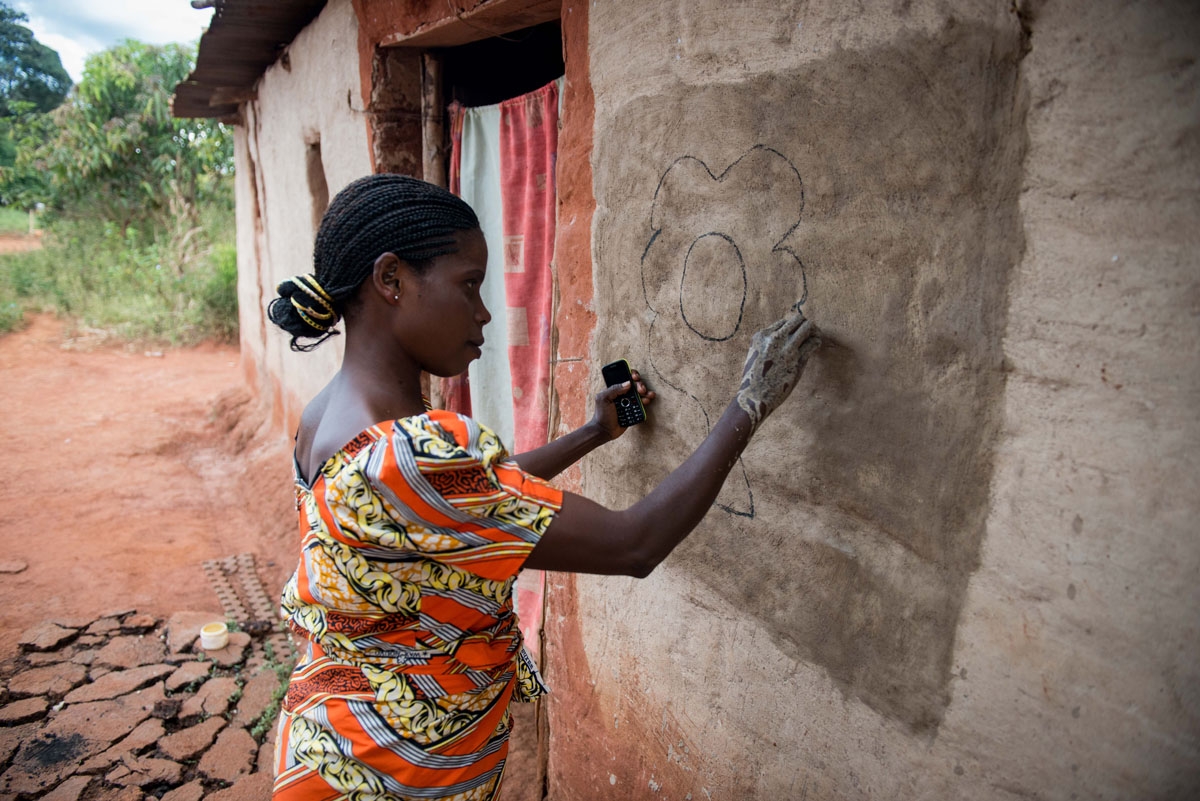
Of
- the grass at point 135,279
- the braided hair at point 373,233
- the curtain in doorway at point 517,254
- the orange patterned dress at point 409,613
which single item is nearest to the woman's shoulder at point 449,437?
the orange patterned dress at point 409,613

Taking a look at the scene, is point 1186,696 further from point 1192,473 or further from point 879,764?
point 879,764

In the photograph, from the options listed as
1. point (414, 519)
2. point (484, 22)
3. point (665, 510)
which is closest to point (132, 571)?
point (484, 22)

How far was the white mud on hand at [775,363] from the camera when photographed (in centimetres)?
133

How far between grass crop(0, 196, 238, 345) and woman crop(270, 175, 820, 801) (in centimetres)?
1167

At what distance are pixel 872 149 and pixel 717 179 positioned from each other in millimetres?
388

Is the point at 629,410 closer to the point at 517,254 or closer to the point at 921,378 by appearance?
the point at 921,378

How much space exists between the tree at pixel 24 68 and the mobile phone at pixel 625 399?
4121cm

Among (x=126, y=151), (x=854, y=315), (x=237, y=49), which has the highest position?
(x=126, y=151)

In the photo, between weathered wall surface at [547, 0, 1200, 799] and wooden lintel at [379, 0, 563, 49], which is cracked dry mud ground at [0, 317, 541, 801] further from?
wooden lintel at [379, 0, 563, 49]

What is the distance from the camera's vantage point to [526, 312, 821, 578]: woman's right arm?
118cm

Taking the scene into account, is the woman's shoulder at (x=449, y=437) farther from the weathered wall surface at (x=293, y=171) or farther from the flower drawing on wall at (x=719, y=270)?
the weathered wall surface at (x=293, y=171)

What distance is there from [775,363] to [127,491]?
6210 mm

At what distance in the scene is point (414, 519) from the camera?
43.3 inches

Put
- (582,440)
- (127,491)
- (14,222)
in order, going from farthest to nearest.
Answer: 1. (14,222)
2. (127,491)
3. (582,440)
